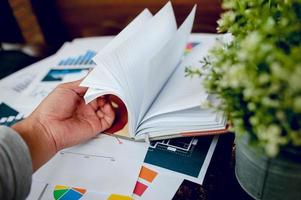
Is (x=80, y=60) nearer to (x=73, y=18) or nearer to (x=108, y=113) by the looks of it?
(x=108, y=113)

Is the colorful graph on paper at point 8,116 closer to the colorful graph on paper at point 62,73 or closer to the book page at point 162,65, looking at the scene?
the colorful graph on paper at point 62,73

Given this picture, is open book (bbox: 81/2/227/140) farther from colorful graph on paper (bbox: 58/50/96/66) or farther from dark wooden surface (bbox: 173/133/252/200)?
colorful graph on paper (bbox: 58/50/96/66)

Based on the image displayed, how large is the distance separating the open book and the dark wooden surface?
80 millimetres

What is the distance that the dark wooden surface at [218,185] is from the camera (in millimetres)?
648

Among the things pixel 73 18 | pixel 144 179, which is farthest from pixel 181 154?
pixel 73 18

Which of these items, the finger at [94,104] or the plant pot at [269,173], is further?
the finger at [94,104]

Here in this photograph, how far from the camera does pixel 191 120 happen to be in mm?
687

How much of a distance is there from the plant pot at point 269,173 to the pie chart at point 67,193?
0.32 metres

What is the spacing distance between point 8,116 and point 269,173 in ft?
2.25

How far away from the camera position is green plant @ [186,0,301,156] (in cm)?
39

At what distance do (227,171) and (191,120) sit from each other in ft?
0.42

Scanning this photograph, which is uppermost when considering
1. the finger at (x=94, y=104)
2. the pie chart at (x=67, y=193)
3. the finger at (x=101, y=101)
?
the finger at (x=101, y=101)

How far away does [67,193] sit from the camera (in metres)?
0.68

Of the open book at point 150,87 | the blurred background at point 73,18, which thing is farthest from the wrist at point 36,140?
the blurred background at point 73,18
